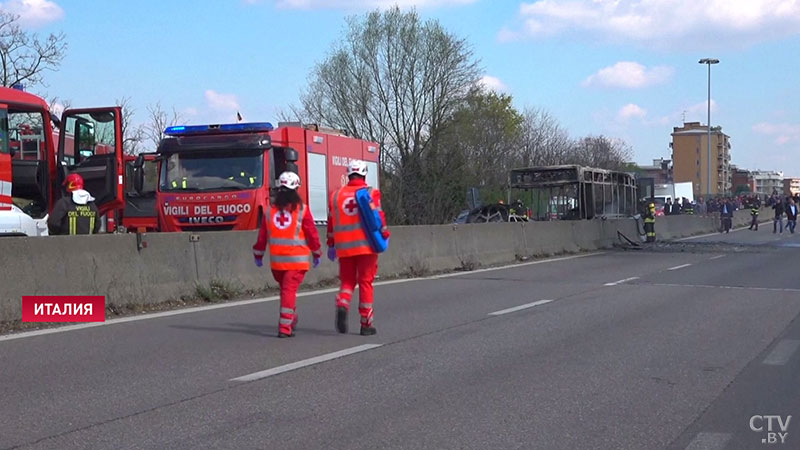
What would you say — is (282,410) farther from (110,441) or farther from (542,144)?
(542,144)

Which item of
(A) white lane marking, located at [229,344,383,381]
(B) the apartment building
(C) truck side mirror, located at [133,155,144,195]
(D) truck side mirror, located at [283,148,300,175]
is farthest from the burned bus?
(B) the apartment building

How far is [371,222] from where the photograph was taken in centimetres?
920

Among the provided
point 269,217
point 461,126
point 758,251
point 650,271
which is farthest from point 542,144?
point 269,217

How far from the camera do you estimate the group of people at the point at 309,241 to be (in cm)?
924

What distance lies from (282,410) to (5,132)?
8.79m

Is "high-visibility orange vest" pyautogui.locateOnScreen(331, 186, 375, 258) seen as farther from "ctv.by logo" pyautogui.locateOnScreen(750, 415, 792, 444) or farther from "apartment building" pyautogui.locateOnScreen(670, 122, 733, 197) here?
"apartment building" pyautogui.locateOnScreen(670, 122, 733, 197)

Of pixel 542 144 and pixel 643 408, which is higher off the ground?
pixel 542 144

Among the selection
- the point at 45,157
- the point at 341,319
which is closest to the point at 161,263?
the point at 45,157

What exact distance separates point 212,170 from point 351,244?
9272 millimetres

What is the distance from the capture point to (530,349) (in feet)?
29.7

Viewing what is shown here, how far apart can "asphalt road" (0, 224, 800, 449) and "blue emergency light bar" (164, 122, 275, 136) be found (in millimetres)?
5997

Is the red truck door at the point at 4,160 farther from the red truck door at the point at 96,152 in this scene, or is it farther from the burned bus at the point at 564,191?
the burned bus at the point at 564,191

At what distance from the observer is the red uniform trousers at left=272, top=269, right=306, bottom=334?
922 centimetres

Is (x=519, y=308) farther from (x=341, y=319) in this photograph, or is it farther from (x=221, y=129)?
(x=221, y=129)
